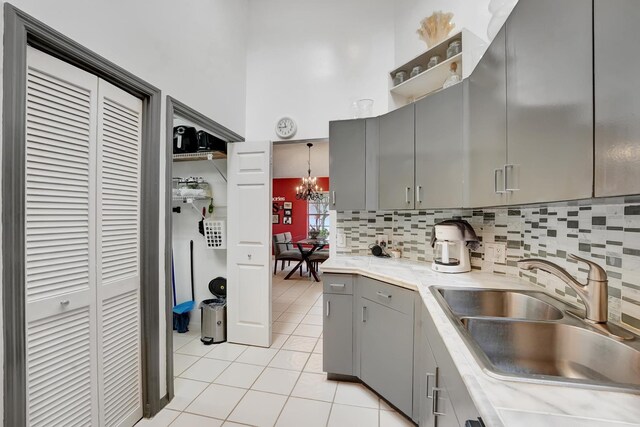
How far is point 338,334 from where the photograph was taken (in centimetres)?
200

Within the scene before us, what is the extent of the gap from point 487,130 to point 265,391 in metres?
2.16

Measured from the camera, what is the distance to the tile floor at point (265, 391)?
5.49 ft

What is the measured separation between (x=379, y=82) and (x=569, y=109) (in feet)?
6.39

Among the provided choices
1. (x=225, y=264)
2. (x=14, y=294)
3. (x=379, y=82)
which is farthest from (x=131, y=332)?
(x=379, y=82)

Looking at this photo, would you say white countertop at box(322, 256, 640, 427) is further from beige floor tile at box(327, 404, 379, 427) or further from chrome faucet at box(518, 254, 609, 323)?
Answer: beige floor tile at box(327, 404, 379, 427)

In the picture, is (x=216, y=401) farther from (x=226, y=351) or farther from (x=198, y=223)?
(x=198, y=223)

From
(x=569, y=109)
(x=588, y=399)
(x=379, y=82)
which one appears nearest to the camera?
(x=588, y=399)

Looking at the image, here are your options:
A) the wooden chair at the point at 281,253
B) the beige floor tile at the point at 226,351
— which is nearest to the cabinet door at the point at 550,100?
the beige floor tile at the point at 226,351

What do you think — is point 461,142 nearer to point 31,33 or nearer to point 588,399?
point 588,399

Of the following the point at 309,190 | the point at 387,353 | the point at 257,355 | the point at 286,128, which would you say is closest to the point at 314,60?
the point at 286,128

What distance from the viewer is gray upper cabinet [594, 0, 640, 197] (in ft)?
1.84

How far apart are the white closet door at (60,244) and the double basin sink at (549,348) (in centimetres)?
168

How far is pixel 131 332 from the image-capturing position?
5.27 feet

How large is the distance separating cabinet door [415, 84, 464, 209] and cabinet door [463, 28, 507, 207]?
0.07 meters
